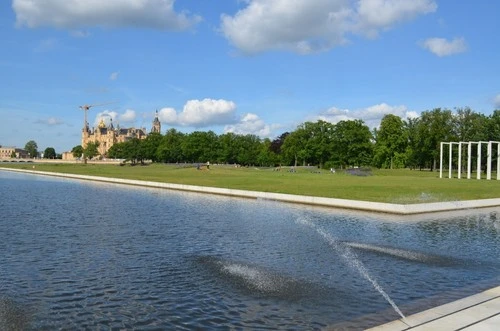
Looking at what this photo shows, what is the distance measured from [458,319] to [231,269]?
6.77m

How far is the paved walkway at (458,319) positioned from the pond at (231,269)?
3.23ft

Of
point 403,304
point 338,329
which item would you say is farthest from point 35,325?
point 403,304

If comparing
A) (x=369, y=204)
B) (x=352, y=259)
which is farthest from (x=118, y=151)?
(x=352, y=259)

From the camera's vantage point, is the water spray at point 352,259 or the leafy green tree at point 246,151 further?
the leafy green tree at point 246,151

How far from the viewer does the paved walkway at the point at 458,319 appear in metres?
7.82

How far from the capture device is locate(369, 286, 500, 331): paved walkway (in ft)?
25.7

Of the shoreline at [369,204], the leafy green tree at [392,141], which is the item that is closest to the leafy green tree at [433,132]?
the leafy green tree at [392,141]

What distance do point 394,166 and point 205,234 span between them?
9372 cm

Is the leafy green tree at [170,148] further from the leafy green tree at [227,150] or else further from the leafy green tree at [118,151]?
the leafy green tree at [118,151]

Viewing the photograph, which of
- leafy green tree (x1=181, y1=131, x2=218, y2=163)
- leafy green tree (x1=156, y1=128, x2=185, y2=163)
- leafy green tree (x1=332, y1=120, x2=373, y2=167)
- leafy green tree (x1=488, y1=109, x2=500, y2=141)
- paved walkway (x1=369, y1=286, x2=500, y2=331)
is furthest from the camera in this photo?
leafy green tree (x1=156, y1=128, x2=185, y2=163)

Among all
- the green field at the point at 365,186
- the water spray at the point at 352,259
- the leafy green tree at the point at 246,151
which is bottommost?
the water spray at the point at 352,259

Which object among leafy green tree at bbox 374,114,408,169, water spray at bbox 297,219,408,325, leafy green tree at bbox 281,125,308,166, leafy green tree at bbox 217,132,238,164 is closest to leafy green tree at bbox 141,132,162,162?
leafy green tree at bbox 217,132,238,164

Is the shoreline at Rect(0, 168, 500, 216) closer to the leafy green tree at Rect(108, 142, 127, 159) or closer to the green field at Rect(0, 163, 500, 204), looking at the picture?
the green field at Rect(0, 163, 500, 204)

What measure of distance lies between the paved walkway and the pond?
99cm
